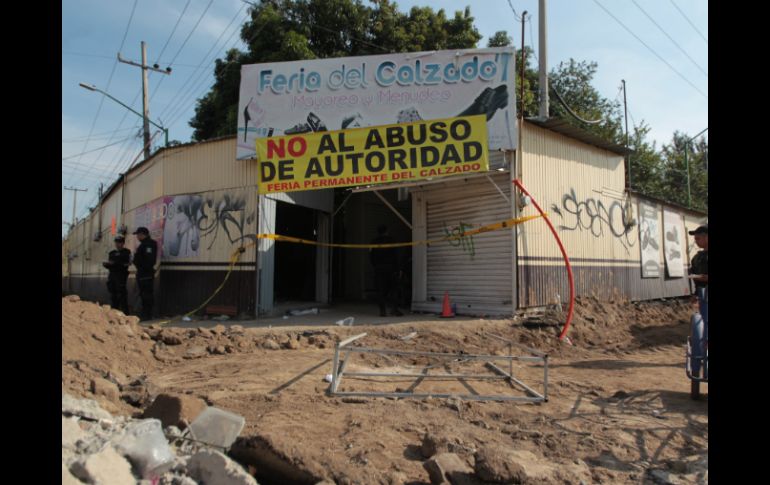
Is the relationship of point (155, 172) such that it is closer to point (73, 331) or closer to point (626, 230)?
point (73, 331)

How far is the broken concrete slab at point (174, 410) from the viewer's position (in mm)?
3602

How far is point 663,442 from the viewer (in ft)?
13.1

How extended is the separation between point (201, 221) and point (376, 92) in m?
5.27

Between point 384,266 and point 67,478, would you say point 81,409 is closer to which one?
point 67,478

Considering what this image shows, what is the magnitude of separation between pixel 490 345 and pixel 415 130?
4409 mm

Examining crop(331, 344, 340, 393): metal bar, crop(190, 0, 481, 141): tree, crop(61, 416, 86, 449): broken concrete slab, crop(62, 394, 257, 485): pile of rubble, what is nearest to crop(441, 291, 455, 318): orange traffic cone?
crop(331, 344, 340, 393): metal bar

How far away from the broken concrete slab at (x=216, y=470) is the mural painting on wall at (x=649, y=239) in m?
13.6

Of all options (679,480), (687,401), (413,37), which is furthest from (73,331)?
(413,37)

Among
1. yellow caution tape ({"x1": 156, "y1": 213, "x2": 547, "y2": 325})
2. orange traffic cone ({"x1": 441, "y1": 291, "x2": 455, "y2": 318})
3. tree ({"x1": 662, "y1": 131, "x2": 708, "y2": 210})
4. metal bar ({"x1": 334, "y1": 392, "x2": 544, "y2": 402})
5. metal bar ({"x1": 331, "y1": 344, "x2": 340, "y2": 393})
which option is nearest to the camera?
metal bar ({"x1": 334, "y1": 392, "x2": 544, "y2": 402})

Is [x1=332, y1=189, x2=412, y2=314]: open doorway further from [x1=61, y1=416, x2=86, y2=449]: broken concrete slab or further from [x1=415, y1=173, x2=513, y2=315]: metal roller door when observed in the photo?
[x1=61, y1=416, x2=86, y2=449]: broken concrete slab

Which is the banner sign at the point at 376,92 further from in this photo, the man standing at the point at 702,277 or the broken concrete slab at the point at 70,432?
the broken concrete slab at the point at 70,432

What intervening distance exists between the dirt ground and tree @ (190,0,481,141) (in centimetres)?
1307

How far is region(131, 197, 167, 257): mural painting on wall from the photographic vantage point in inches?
478

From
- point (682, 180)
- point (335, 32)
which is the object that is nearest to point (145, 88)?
point (335, 32)
